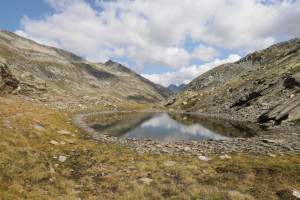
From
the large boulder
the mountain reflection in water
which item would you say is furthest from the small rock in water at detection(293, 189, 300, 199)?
the large boulder

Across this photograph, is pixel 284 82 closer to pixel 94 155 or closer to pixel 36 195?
pixel 94 155

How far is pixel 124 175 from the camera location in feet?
49.8

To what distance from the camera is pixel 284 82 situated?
6662 cm

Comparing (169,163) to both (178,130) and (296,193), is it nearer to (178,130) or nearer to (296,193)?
(296,193)

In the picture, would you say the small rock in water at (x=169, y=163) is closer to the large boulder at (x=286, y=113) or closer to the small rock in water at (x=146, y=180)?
the small rock in water at (x=146, y=180)

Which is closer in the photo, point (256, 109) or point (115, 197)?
point (115, 197)

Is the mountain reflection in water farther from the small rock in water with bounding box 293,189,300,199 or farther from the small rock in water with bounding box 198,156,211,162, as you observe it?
the small rock in water with bounding box 293,189,300,199

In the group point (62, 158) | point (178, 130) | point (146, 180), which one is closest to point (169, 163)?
point (146, 180)

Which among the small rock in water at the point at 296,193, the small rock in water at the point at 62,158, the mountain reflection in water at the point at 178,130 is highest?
the small rock in water at the point at 296,193

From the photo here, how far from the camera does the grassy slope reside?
432 inches

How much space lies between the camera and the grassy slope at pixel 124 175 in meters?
11.0

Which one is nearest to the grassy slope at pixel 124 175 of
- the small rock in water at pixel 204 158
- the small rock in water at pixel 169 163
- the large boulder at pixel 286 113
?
the small rock in water at pixel 169 163

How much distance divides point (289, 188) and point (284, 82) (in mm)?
76494

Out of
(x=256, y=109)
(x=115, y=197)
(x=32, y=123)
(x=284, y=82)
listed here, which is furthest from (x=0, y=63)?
(x=284, y=82)
